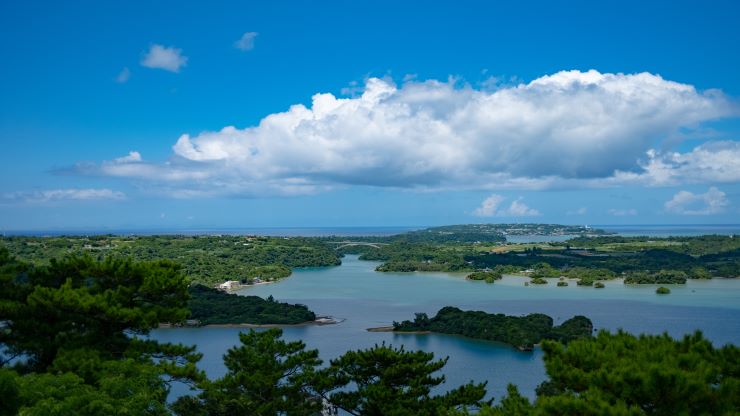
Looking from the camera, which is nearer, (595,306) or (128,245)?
(595,306)

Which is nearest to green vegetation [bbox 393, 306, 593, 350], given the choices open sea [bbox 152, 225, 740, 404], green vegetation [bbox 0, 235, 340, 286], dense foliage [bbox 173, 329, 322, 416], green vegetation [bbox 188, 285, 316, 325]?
open sea [bbox 152, 225, 740, 404]

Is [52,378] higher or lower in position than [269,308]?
higher

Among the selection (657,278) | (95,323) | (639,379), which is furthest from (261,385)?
(657,278)

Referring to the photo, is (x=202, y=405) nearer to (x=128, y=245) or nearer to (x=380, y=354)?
(x=380, y=354)

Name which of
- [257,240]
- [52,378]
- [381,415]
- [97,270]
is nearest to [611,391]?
[381,415]

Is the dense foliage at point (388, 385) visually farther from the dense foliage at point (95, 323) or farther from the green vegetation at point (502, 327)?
the green vegetation at point (502, 327)
